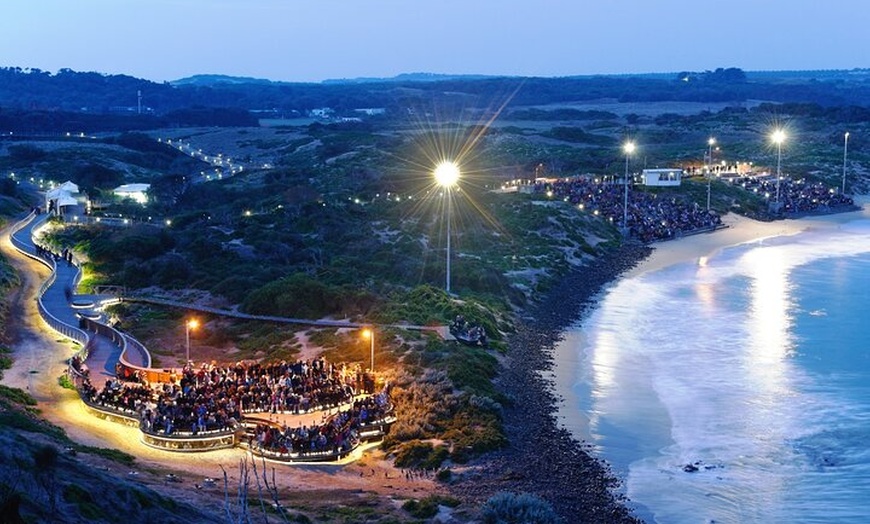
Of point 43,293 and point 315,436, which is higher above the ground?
point 43,293

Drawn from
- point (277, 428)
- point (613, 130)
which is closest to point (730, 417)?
point (277, 428)

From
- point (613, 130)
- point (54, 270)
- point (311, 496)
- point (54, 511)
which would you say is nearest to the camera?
point (54, 511)

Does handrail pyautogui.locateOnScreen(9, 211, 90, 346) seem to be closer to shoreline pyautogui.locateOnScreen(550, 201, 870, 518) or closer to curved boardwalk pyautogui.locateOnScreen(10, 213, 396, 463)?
curved boardwalk pyautogui.locateOnScreen(10, 213, 396, 463)

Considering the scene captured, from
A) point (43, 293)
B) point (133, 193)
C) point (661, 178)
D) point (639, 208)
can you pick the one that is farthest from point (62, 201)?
point (661, 178)

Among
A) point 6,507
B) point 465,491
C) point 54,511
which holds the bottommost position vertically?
point 465,491

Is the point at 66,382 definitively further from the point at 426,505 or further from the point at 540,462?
the point at 540,462

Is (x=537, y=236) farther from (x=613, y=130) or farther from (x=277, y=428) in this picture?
(x=613, y=130)

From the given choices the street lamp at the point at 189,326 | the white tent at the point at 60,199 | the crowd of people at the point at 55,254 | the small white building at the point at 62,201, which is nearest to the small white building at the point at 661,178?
the small white building at the point at 62,201
